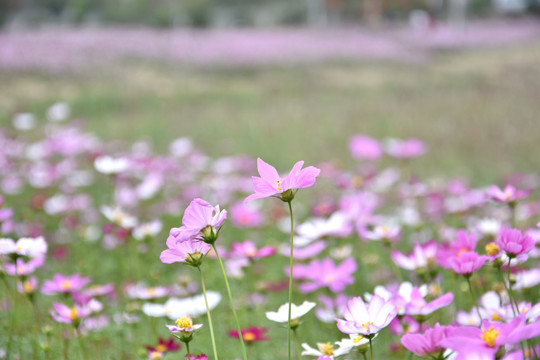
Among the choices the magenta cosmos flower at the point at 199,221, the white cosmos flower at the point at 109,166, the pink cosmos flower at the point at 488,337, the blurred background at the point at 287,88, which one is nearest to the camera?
the pink cosmos flower at the point at 488,337

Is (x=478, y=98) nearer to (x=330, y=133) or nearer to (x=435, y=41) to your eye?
(x=330, y=133)

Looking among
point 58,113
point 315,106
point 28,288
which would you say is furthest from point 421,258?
point 315,106

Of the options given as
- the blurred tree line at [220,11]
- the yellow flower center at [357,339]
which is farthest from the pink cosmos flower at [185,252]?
the blurred tree line at [220,11]

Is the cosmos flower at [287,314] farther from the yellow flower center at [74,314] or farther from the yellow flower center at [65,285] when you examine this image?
the yellow flower center at [65,285]

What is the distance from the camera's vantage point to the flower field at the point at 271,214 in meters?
0.88

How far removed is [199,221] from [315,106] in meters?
5.98

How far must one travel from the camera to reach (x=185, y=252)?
777mm

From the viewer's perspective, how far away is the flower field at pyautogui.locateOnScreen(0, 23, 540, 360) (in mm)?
876

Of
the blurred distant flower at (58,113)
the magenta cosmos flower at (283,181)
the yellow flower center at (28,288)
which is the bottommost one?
the blurred distant flower at (58,113)

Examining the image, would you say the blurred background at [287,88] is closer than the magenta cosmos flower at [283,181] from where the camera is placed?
No

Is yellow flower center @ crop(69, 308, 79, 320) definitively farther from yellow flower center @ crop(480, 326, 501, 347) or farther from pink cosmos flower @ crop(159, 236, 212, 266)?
yellow flower center @ crop(480, 326, 501, 347)

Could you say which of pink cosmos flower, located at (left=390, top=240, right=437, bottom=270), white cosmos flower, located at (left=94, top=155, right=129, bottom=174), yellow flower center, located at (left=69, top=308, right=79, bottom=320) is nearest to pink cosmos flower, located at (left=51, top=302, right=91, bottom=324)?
yellow flower center, located at (left=69, top=308, right=79, bottom=320)

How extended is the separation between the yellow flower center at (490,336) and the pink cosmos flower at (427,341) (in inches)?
1.4

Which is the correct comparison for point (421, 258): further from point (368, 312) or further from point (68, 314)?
point (68, 314)
